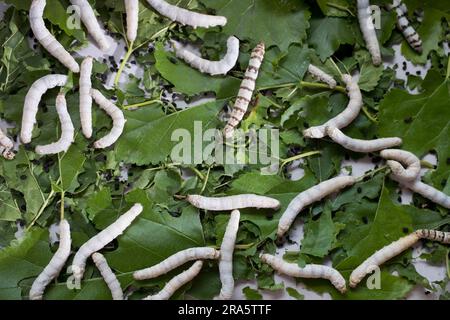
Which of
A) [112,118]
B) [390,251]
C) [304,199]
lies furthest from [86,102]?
[390,251]

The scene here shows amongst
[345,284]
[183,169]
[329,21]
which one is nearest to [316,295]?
[345,284]

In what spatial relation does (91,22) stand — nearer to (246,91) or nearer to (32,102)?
(32,102)

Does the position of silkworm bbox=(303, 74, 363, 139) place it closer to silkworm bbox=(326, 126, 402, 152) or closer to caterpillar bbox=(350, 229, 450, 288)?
silkworm bbox=(326, 126, 402, 152)

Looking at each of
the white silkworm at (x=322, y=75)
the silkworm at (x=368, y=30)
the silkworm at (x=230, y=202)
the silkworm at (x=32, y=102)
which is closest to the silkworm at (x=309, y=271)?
the silkworm at (x=230, y=202)

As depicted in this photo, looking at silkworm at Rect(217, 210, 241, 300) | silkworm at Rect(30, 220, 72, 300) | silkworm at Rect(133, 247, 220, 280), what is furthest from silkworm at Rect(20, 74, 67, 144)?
silkworm at Rect(217, 210, 241, 300)

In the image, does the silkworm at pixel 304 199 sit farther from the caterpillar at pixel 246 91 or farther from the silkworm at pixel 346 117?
the caterpillar at pixel 246 91
